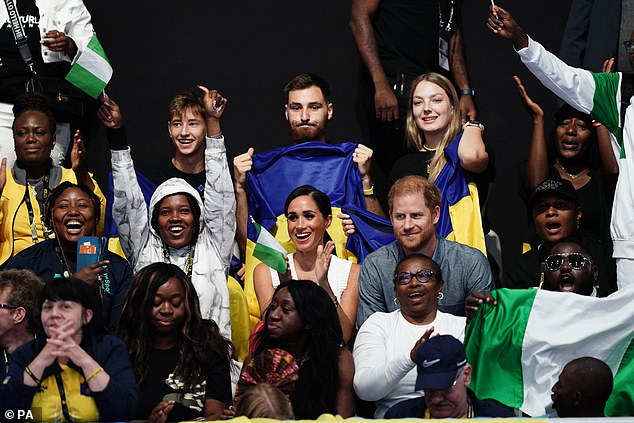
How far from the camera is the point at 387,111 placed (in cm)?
754

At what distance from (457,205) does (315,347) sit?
4.82ft

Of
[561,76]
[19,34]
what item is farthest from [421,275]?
[19,34]

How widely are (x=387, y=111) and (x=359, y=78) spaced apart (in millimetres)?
762

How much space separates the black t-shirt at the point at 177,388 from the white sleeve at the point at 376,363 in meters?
0.56

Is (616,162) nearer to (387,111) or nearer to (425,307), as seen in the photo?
(387,111)

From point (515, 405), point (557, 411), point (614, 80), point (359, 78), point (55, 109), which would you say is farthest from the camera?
point (359, 78)

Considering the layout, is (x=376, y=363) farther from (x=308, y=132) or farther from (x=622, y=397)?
(x=308, y=132)

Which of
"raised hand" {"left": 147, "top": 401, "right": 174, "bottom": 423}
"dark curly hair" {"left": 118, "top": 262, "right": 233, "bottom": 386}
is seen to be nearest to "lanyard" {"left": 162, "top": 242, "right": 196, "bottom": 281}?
"dark curly hair" {"left": 118, "top": 262, "right": 233, "bottom": 386}

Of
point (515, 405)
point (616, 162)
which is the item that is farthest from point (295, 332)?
point (616, 162)

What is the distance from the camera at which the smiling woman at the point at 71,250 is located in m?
6.27

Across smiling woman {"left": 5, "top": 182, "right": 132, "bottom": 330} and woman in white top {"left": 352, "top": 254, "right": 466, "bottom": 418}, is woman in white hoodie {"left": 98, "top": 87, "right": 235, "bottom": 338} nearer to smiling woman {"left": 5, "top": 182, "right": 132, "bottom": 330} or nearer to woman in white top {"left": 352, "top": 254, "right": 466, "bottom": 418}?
smiling woman {"left": 5, "top": 182, "right": 132, "bottom": 330}

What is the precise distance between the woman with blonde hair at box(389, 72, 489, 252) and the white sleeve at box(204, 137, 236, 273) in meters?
0.96

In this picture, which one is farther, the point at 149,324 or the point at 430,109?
the point at 430,109

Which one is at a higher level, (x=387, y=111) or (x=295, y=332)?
(x=387, y=111)
